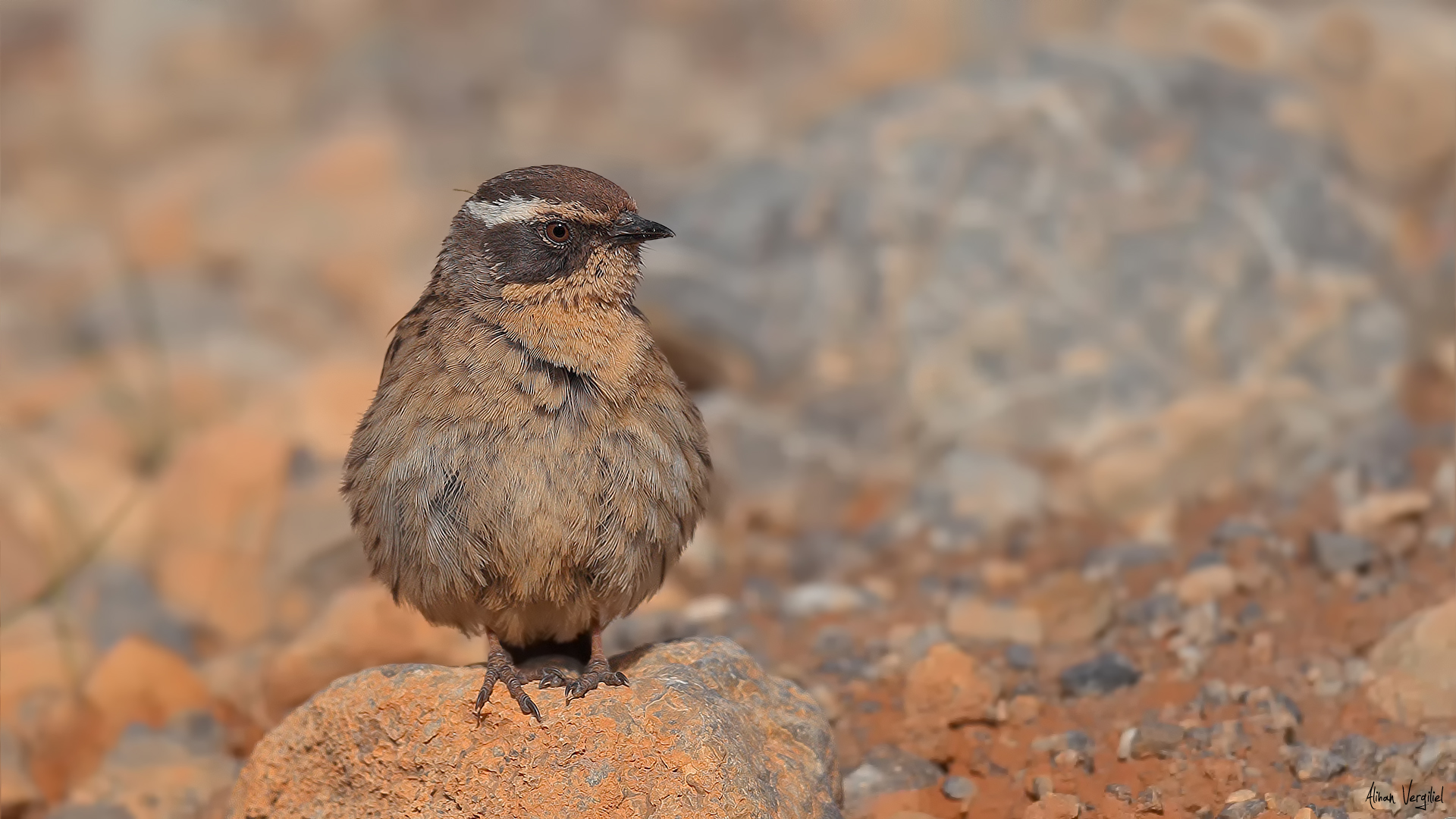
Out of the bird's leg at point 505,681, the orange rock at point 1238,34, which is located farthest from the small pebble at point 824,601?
the orange rock at point 1238,34

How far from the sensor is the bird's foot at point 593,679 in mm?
5555

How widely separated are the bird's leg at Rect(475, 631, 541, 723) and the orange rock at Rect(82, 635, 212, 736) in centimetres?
247

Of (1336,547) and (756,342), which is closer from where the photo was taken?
(1336,547)

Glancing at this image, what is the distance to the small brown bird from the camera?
572 centimetres

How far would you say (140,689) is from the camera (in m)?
7.52

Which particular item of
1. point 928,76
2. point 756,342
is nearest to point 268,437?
point 756,342

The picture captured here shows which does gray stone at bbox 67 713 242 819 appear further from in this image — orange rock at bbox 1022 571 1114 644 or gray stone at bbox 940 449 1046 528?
gray stone at bbox 940 449 1046 528

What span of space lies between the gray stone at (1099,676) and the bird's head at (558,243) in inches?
91.8

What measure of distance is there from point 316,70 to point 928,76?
5.14 m

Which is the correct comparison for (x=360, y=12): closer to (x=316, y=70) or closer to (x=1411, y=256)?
(x=316, y=70)

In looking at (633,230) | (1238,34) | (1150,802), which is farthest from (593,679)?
(1238,34)

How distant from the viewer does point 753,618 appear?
7922mm

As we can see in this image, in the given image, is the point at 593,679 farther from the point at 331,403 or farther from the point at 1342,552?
the point at 331,403

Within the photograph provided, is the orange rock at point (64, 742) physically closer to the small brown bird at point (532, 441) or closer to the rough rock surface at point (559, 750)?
the rough rock surface at point (559, 750)
